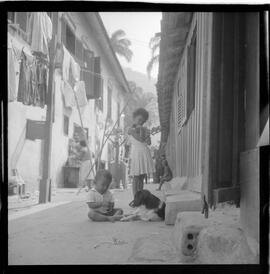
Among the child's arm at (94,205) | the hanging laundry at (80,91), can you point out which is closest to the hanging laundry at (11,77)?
the hanging laundry at (80,91)

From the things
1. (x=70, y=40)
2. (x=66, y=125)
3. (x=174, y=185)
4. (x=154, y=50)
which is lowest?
(x=174, y=185)

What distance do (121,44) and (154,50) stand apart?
27 cm

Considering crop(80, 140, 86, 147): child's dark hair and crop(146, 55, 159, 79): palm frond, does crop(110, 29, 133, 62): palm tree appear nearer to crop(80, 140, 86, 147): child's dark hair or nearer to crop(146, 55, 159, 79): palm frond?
crop(146, 55, 159, 79): palm frond

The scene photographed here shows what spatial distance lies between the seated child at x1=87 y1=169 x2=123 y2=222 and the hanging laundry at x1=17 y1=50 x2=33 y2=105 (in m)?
0.77

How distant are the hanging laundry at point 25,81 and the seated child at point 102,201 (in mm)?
767

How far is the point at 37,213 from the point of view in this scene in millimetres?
2900

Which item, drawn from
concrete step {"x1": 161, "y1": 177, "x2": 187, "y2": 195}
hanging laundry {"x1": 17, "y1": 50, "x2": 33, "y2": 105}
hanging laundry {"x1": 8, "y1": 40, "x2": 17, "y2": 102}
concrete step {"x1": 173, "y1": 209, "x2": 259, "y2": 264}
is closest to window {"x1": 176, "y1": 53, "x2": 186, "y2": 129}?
concrete step {"x1": 161, "y1": 177, "x2": 187, "y2": 195}

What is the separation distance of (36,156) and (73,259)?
780 millimetres

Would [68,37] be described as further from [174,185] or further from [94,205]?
[174,185]

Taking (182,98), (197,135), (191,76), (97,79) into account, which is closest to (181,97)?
(182,98)

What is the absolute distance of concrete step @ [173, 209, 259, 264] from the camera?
248cm

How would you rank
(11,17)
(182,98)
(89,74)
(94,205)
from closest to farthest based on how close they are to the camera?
1. (11,17)
2. (94,205)
3. (89,74)
4. (182,98)

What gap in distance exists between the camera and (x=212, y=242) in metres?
2.50

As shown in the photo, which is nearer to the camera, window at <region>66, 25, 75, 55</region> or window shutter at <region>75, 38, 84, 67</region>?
window at <region>66, 25, 75, 55</region>
